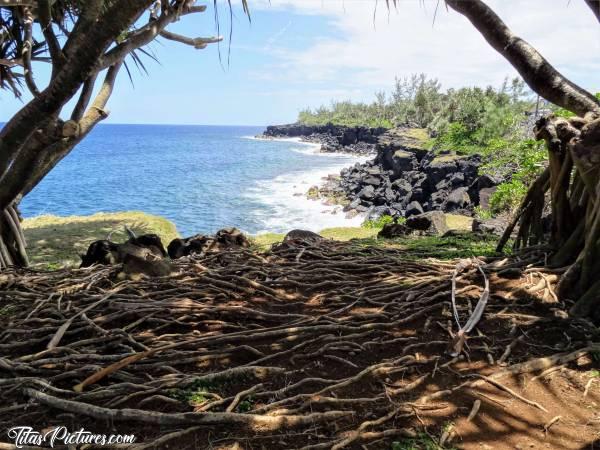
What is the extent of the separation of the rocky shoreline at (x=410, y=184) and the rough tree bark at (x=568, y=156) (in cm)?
1413

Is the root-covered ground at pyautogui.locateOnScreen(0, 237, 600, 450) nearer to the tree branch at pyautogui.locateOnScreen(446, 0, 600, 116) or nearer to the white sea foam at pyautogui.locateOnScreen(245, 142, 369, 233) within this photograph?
the tree branch at pyautogui.locateOnScreen(446, 0, 600, 116)

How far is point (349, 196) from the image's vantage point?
3161 cm

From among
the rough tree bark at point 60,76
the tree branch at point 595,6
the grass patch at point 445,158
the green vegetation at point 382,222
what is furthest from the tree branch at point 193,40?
the grass patch at point 445,158

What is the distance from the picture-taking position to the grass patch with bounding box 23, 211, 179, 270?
26.1ft

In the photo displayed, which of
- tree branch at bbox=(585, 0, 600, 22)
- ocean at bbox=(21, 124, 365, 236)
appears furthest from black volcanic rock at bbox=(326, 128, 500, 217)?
tree branch at bbox=(585, 0, 600, 22)

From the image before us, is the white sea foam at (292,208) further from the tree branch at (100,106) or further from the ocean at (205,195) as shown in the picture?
the tree branch at (100,106)

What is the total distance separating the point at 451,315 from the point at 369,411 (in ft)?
3.98

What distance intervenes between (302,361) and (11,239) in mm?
4809

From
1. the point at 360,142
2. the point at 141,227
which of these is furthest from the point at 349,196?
the point at 360,142

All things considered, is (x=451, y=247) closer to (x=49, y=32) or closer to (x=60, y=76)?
(x=60, y=76)

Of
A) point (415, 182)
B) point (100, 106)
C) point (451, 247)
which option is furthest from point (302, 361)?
point (415, 182)

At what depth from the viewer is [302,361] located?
2656 mm

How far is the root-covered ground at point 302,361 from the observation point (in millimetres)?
2045

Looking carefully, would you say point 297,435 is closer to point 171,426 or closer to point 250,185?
point 171,426
